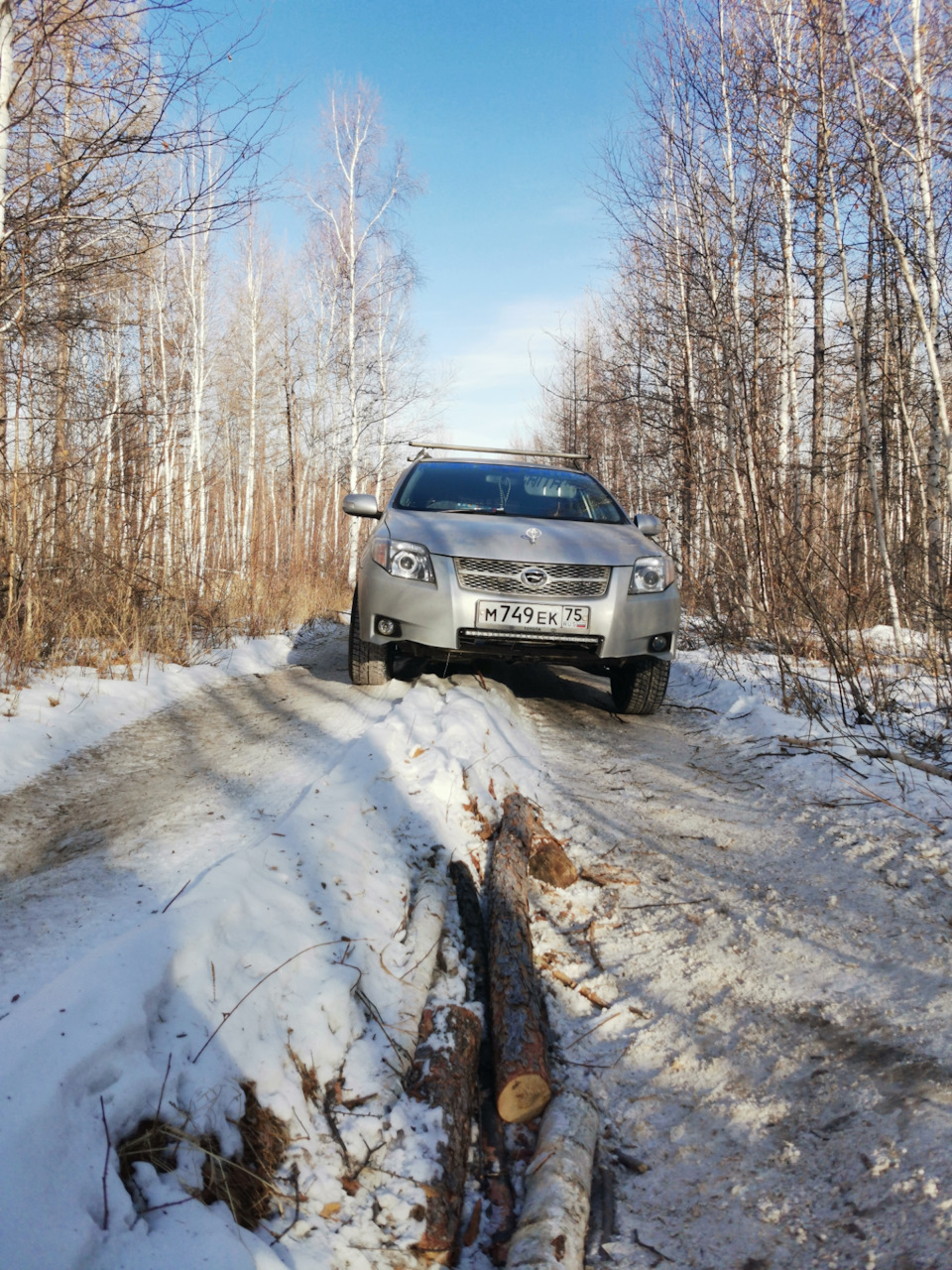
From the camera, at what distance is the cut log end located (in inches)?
67.2

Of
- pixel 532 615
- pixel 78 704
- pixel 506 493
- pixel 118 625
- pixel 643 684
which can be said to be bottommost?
pixel 78 704

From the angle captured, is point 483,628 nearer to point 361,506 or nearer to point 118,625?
point 361,506

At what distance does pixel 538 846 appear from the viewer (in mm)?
2861

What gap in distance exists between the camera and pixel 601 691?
613 cm

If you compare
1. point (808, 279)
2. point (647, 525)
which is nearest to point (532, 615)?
point (647, 525)

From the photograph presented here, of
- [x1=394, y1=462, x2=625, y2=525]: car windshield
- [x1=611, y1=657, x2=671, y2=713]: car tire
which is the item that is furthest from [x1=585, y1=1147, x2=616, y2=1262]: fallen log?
[x1=394, y1=462, x2=625, y2=525]: car windshield

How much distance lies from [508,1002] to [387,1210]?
2.00ft

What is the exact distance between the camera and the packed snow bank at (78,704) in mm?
3660

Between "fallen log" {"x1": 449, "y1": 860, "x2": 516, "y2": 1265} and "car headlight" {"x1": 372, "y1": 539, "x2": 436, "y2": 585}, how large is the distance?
2.25 m

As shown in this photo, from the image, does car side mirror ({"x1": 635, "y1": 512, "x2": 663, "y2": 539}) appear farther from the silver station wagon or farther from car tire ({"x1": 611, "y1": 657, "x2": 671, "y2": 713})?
car tire ({"x1": 611, "y1": 657, "x2": 671, "y2": 713})

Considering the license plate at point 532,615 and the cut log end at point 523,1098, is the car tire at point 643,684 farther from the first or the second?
the cut log end at point 523,1098

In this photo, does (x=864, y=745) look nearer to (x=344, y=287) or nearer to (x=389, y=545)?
(x=389, y=545)

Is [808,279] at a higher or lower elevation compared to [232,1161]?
higher

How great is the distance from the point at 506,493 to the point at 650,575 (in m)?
1.35
